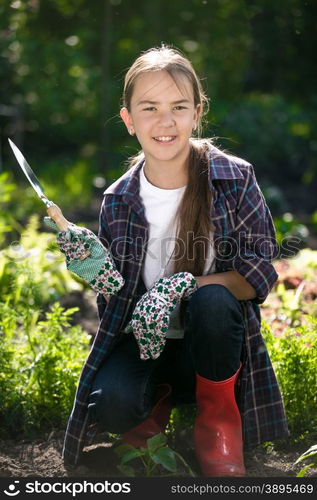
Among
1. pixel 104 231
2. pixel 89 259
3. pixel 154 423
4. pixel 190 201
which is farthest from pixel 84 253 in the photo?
pixel 154 423

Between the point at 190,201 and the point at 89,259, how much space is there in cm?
35

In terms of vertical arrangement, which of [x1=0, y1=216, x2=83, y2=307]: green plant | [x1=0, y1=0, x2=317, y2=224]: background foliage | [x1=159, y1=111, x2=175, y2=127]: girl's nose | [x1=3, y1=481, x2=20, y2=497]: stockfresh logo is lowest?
[x1=3, y1=481, x2=20, y2=497]: stockfresh logo

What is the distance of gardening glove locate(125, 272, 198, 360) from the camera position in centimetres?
196

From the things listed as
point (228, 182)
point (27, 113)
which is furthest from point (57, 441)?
point (27, 113)

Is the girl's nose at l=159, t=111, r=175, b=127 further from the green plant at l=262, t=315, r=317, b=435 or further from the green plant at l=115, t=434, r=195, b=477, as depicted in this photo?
the green plant at l=115, t=434, r=195, b=477

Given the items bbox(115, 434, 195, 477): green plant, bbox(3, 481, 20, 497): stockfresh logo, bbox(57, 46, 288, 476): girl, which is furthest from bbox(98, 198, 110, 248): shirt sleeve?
bbox(3, 481, 20, 497): stockfresh logo

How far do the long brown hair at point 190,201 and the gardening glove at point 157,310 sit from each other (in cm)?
12

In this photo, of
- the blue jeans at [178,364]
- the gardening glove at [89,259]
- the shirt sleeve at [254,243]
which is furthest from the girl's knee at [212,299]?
the gardening glove at [89,259]

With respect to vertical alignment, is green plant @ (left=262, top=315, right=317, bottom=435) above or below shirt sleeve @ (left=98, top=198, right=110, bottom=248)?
below

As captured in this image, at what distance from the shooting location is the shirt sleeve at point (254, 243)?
207 cm

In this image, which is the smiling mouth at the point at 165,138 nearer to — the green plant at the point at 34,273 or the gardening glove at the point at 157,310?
the gardening glove at the point at 157,310

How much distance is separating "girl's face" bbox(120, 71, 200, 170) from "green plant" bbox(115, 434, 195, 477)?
0.83 m

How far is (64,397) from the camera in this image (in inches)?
93.0

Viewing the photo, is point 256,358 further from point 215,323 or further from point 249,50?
point 249,50
